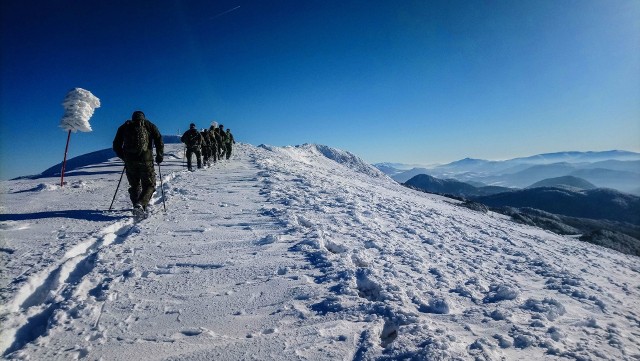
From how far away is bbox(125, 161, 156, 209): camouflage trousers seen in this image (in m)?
8.23

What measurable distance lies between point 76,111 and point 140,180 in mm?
9516

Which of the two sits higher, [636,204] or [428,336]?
[428,336]

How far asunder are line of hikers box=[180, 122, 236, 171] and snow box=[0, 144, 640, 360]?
9175 millimetres

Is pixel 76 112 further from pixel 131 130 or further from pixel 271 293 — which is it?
pixel 271 293

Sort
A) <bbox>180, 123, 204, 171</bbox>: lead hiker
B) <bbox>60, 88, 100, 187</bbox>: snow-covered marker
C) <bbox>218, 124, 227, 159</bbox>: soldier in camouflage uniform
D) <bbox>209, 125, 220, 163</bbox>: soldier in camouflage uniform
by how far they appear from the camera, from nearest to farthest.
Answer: <bbox>60, 88, 100, 187</bbox>: snow-covered marker → <bbox>180, 123, 204, 171</bbox>: lead hiker → <bbox>209, 125, 220, 163</bbox>: soldier in camouflage uniform → <bbox>218, 124, 227, 159</bbox>: soldier in camouflage uniform

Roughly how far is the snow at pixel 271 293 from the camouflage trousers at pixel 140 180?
0.54m

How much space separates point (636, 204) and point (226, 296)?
266 metres

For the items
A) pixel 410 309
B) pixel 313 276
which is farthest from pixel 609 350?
pixel 313 276

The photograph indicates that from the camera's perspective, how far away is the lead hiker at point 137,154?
810 centimetres

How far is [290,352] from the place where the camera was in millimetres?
3457

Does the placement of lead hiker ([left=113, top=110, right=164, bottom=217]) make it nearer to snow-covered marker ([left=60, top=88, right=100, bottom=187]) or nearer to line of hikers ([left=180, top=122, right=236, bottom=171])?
snow-covered marker ([left=60, top=88, right=100, bottom=187])

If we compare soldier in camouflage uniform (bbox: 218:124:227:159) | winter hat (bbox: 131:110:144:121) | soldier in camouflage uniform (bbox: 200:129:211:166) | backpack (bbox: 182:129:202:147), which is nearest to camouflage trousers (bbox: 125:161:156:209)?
winter hat (bbox: 131:110:144:121)

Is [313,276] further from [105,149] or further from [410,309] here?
[105,149]

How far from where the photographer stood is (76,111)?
14.5m
